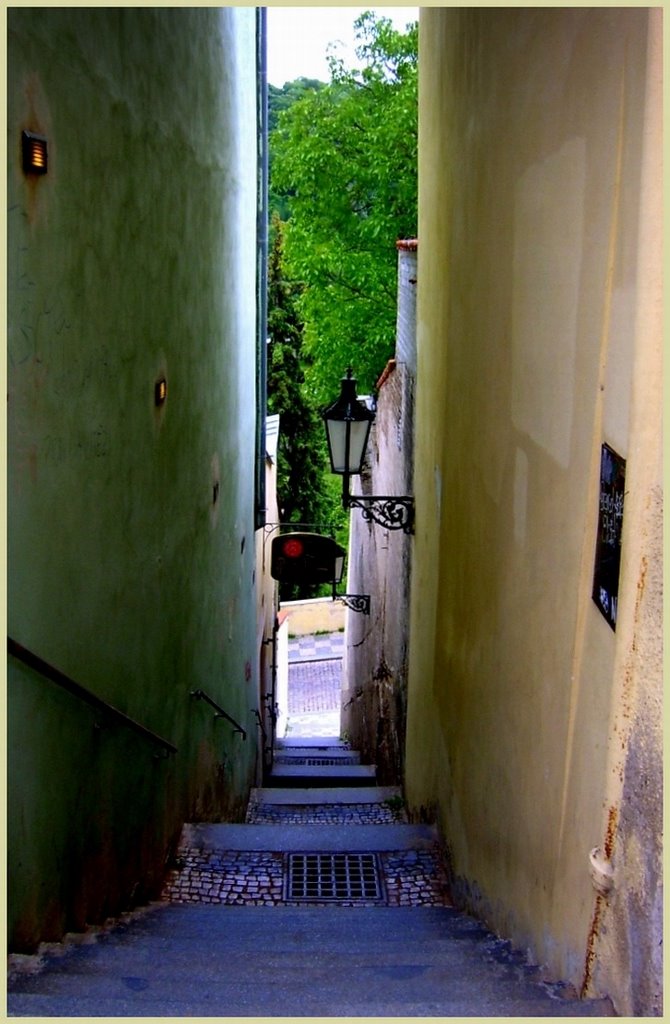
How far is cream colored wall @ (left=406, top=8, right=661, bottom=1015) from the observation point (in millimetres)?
3092

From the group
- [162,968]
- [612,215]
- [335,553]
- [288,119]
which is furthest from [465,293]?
[288,119]

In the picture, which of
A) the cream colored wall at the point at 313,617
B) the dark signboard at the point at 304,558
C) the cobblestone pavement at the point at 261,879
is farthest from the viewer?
the cream colored wall at the point at 313,617

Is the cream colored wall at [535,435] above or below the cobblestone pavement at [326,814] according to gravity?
above

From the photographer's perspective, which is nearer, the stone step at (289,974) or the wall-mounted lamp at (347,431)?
the stone step at (289,974)

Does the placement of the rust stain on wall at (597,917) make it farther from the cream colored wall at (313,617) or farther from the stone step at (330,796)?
the cream colored wall at (313,617)

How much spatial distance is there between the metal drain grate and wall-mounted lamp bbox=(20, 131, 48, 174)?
→ 483cm

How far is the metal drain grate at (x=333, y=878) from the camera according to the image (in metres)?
6.52

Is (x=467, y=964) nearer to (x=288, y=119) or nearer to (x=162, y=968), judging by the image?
(x=162, y=968)

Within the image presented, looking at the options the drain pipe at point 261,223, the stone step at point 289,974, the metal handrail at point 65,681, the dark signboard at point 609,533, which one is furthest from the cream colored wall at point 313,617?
the dark signboard at point 609,533

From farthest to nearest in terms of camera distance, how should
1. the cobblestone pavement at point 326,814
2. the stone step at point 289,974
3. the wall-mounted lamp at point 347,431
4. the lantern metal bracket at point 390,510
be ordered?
the cobblestone pavement at point 326,814
the lantern metal bracket at point 390,510
the wall-mounted lamp at point 347,431
the stone step at point 289,974

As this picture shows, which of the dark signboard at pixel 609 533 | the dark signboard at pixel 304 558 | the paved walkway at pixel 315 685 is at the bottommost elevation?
the paved walkway at pixel 315 685

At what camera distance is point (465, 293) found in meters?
6.23

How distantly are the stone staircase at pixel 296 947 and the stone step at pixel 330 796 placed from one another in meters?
2.53

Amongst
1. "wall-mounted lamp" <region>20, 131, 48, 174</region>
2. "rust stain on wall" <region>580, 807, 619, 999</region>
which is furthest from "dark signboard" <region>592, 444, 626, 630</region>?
"wall-mounted lamp" <region>20, 131, 48, 174</region>
